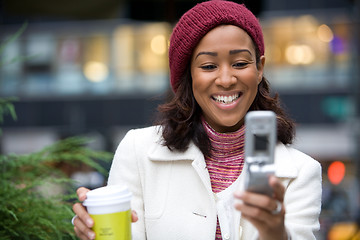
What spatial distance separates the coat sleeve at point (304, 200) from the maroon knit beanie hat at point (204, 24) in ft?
1.67

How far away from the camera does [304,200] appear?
80.4 inches

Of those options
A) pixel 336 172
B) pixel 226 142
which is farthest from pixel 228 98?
pixel 336 172

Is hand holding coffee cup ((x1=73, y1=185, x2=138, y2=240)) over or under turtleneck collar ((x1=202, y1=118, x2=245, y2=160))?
under

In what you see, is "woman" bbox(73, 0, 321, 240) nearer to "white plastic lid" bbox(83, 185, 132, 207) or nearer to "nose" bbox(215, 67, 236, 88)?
"nose" bbox(215, 67, 236, 88)

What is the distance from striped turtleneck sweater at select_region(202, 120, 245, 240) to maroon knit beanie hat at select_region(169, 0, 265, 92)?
333 millimetres

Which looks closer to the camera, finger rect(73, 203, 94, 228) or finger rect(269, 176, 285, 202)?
finger rect(269, 176, 285, 202)

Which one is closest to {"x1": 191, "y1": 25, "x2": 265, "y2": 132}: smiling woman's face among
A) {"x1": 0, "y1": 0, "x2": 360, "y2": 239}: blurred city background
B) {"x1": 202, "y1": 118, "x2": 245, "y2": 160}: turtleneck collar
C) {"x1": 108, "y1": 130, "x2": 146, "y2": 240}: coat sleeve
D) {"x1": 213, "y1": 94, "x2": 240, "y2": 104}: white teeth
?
{"x1": 213, "y1": 94, "x2": 240, "y2": 104}: white teeth

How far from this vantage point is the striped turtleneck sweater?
217 cm

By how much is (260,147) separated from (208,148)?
0.79 metres

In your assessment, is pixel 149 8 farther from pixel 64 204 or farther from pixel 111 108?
pixel 111 108

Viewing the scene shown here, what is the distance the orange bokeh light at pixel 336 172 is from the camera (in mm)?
14781

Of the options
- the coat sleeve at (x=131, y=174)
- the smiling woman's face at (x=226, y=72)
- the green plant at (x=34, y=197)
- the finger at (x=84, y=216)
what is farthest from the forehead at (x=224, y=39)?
the green plant at (x=34, y=197)

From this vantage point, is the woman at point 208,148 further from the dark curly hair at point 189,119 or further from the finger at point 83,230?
the finger at point 83,230

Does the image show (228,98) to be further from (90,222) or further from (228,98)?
(90,222)
